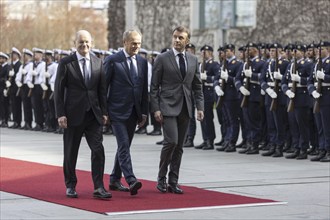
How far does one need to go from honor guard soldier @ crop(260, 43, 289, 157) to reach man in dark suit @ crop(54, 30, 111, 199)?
694cm

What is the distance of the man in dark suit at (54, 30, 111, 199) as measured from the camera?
1200cm

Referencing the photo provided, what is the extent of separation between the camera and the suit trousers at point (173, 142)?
12680 mm

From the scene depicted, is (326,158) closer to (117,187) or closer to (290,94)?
(290,94)

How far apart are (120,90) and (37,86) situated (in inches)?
531

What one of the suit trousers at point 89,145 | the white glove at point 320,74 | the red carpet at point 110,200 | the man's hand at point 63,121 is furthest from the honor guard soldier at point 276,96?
the man's hand at point 63,121

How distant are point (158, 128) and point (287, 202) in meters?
12.1

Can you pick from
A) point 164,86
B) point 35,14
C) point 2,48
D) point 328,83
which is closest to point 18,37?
point 2,48

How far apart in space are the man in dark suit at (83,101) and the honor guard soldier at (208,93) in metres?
8.02

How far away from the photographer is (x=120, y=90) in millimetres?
12539

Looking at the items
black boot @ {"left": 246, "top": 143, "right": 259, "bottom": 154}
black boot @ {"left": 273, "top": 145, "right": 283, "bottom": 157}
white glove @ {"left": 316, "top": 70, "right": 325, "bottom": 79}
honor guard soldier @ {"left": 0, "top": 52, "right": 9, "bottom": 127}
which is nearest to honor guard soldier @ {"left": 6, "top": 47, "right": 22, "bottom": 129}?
honor guard soldier @ {"left": 0, "top": 52, "right": 9, "bottom": 127}

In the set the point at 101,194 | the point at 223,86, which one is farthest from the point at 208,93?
the point at 101,194

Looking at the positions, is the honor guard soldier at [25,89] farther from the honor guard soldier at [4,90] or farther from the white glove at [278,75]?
the white glove at [278,75]

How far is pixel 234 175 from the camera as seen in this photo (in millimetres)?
15203

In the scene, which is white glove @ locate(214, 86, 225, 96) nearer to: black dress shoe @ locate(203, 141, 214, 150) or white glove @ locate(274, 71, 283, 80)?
black dress shoe @ locate(203, 141, 214, 150)
